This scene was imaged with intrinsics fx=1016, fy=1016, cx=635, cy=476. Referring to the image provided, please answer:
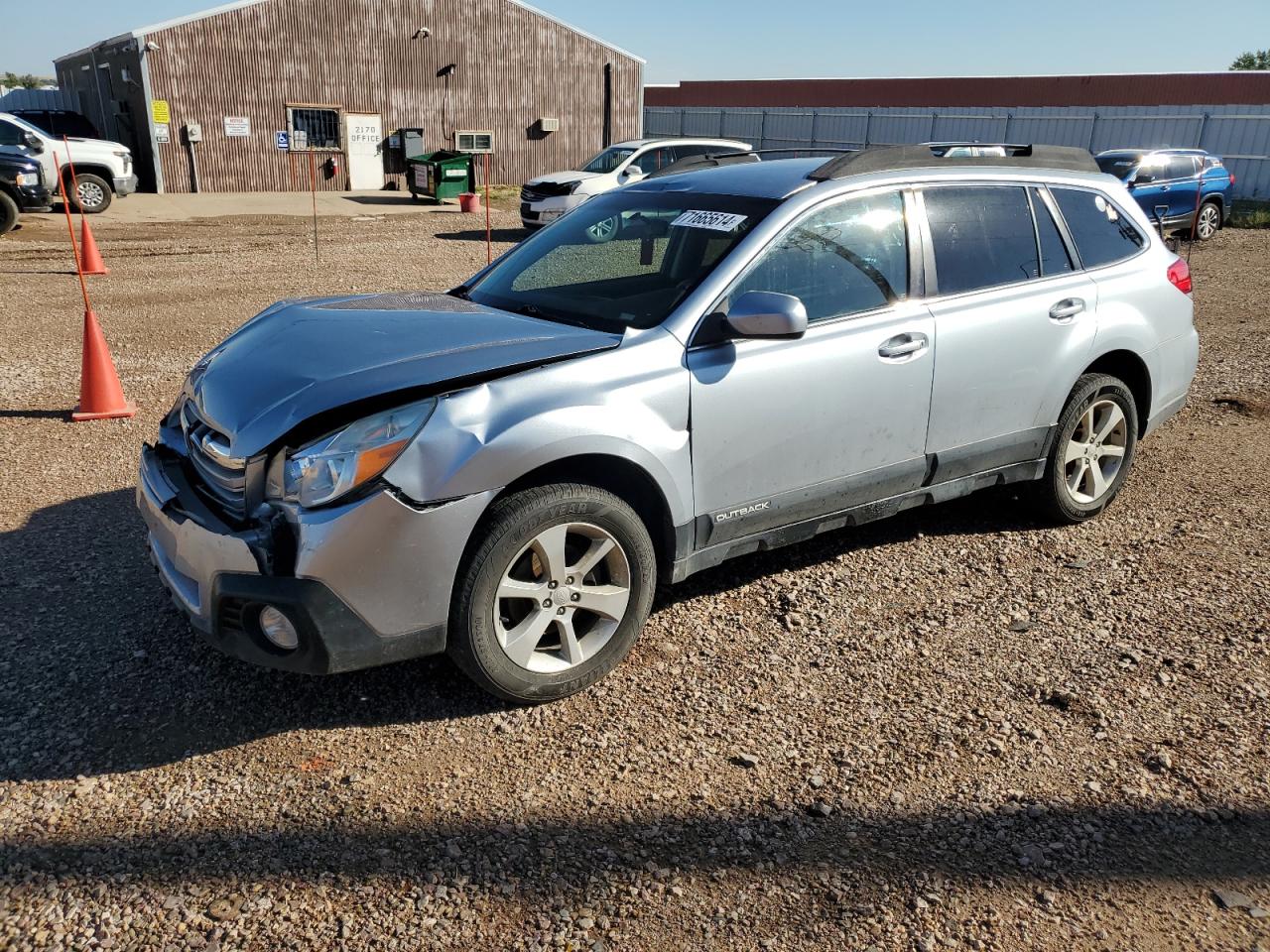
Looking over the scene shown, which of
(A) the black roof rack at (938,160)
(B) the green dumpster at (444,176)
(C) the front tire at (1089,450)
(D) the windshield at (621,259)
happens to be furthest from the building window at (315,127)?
(C) the front tire at (1089,450)

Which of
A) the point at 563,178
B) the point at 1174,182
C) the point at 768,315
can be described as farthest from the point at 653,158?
the point at 768,315

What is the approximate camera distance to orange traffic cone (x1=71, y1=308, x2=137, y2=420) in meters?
6.80

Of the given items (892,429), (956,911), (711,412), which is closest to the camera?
(956,911)

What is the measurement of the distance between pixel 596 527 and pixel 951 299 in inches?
79.1

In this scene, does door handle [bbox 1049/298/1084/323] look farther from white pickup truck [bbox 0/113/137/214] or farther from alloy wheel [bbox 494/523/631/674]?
white pickup truck [bbox 0/113/137/214]

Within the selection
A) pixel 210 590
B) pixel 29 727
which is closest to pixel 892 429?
pixel 210 590

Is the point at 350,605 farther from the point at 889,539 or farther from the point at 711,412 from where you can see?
the point at 889,539

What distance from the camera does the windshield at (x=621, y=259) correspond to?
3.99 metres

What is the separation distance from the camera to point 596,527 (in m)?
3.48

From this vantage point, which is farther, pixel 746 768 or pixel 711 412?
pixel 711 412

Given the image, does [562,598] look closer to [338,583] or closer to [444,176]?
[338,583]

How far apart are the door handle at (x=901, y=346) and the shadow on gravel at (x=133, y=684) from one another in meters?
1.14

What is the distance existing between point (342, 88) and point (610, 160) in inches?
536

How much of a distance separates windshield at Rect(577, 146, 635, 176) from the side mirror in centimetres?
1633
